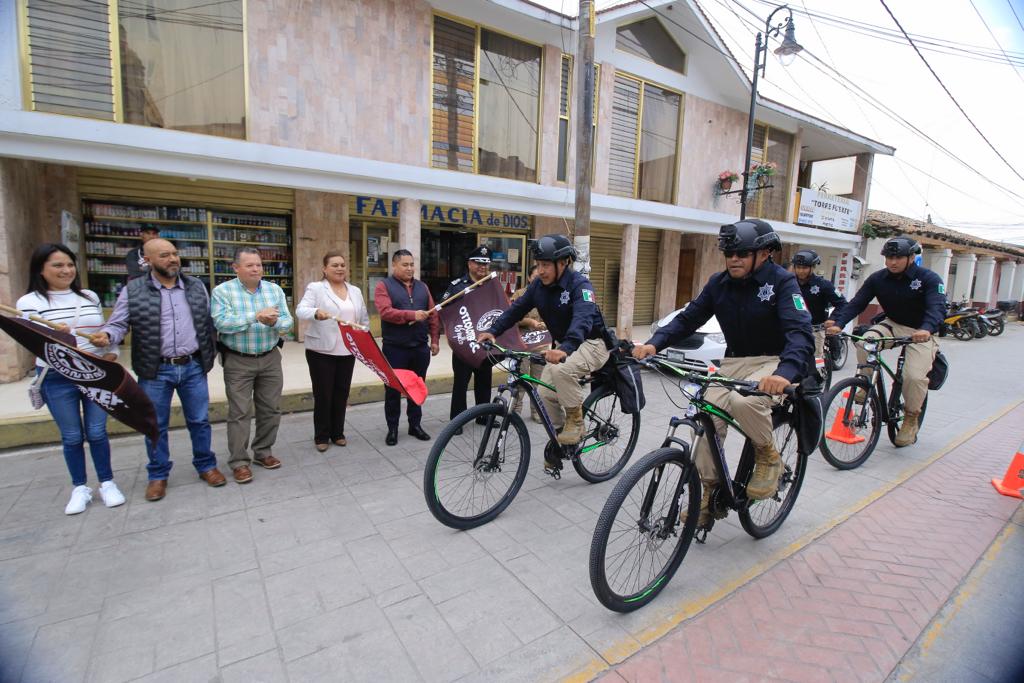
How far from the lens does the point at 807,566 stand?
3273mm

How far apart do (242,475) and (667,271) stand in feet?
43.0

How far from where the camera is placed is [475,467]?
3539 mm

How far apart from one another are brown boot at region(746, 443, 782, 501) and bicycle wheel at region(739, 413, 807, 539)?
13.4 inches

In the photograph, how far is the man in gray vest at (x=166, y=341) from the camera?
364 cm

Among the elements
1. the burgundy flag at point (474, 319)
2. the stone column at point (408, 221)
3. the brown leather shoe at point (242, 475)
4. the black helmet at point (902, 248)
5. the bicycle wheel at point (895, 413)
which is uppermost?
the stone column at point (408, 221)

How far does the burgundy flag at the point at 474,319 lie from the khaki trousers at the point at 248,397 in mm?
1600

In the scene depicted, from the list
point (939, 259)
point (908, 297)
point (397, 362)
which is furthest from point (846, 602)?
point (939, 259)

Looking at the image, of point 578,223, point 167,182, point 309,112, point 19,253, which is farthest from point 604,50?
point 19,253

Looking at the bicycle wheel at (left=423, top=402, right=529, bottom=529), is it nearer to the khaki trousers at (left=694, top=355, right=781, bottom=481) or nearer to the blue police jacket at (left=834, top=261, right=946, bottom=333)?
the khaki trousers at (left=694, top=355, right=781, bottom=481)

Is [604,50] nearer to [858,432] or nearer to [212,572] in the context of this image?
[858,432]

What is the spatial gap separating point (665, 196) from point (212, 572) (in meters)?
12.0

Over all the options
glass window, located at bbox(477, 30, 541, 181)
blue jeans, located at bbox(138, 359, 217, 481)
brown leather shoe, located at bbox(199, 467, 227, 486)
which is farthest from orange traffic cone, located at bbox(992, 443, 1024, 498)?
glass window, located at bbox(477, 30, 541, 181)

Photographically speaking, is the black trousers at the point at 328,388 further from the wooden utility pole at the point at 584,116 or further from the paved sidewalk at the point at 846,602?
the wooden utility pole at the point at 584,116

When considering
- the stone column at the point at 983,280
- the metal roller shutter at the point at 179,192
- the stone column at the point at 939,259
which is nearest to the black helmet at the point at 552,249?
the metal roller shutter at the point at 179,192
